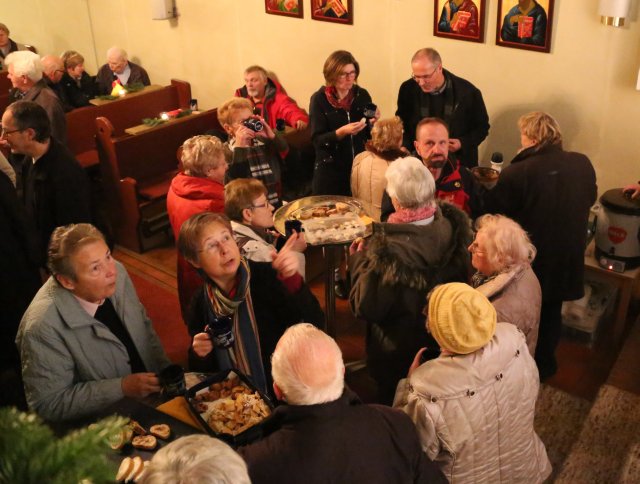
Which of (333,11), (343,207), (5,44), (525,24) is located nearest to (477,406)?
(343,207)

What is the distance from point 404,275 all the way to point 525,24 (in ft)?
9.36

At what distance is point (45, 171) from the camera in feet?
13.7

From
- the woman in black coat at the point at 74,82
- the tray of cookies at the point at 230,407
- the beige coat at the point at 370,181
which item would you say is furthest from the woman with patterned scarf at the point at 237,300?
the woman in black coat at the point at 74,82

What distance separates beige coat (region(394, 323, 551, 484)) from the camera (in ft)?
7.86

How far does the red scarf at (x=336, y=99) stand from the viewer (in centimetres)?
505

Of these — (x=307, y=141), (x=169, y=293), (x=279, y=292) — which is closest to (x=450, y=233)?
(x=279, y=292)

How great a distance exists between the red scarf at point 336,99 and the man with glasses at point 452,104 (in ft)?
1.31

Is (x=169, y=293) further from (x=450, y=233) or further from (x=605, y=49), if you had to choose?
(x=605, y=49)

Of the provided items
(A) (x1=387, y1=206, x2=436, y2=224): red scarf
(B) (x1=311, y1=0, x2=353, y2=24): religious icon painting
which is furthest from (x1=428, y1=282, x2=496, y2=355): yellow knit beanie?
(B) (x1=311, y1=0, x2=353, y2=24): religious icon painting

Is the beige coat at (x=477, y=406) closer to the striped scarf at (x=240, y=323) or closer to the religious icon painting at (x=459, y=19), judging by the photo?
the striped scarf at (x=240, y=323)

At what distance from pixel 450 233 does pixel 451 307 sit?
88 centimetres

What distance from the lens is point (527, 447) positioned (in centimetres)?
274

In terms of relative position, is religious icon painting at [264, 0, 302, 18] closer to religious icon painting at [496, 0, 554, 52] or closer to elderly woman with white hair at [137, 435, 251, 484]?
religious icon painting at [496, 0, 554, 52]

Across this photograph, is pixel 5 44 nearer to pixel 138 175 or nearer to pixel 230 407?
pixel 138 175
